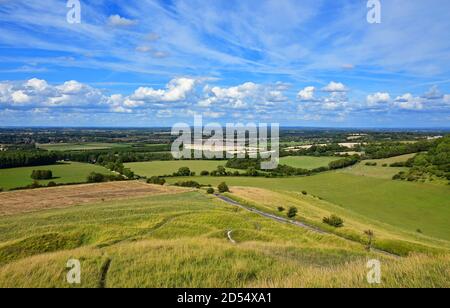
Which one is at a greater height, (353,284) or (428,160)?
(353,284)

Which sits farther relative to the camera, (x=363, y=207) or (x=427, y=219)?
(x=363, y=207)

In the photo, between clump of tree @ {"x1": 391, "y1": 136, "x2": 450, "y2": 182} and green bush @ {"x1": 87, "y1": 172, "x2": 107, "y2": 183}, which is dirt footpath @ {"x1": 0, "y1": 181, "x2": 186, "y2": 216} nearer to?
green bush @ {"x1": 87, "y1": 172, "x2": 107, "y2": 183}

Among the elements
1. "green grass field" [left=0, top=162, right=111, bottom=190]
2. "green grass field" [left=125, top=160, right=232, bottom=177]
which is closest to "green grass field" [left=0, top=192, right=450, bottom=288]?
"green grass field" [left=0, top=162, right=111, bottom=190]

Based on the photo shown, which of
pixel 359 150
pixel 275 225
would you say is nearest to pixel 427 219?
pixel 275 225

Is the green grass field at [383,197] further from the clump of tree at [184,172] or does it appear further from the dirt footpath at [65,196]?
the dirt footpath at [65,196]

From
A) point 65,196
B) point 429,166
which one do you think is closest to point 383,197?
point 429,166

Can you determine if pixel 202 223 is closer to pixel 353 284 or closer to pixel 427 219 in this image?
pixel 353 284

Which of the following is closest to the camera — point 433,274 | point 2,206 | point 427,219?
point 433,274
